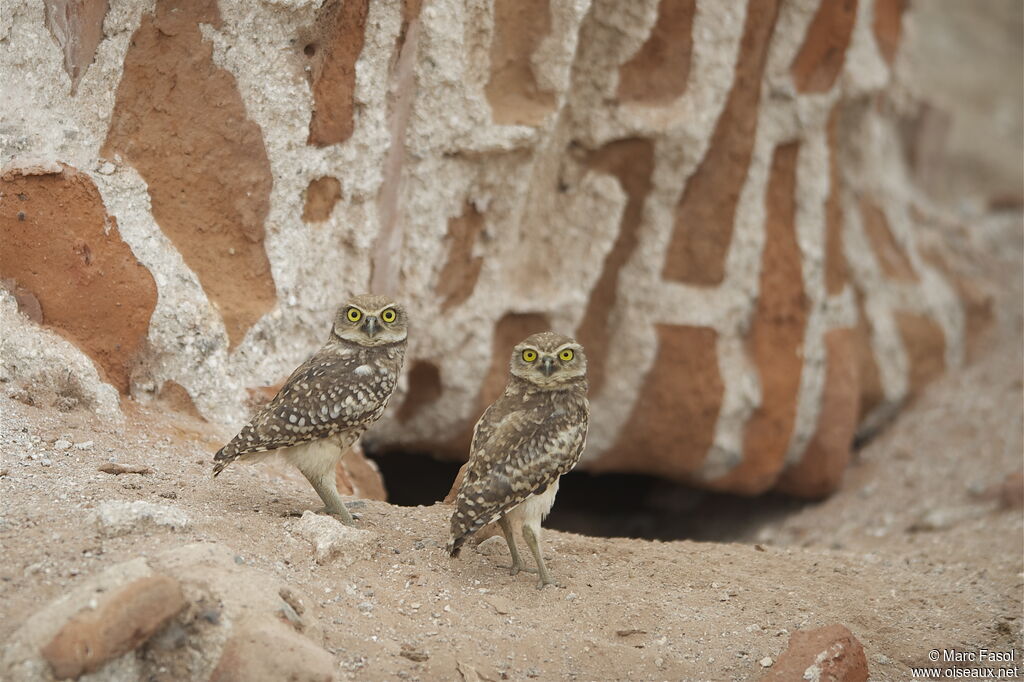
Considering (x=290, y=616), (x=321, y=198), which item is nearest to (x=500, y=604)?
(x=290, y=616)

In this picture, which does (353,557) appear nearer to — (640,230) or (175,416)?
(175,416)

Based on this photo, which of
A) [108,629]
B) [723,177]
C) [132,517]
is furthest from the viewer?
[723,177]

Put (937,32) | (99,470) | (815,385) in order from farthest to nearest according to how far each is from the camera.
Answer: (937,32)
(815,385)
(99,470)

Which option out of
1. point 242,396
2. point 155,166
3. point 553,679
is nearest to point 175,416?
point 242,396

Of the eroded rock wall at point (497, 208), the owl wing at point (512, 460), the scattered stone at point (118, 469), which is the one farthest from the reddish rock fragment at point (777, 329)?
the scattered stone at point (118, 469)

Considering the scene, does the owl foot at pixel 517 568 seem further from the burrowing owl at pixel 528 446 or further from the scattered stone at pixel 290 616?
the scattered stone at pixel 290 616

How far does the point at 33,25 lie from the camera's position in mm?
5031

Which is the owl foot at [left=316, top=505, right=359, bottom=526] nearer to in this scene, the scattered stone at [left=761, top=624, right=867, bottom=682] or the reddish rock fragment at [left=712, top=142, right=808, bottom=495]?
the scattered stone at [left=761, top=624, right=867, bottom=682]

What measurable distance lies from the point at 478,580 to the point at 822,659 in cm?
131

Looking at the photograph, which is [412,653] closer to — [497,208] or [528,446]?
[528,446]

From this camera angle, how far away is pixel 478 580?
4352 mm

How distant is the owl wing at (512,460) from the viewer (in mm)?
4191

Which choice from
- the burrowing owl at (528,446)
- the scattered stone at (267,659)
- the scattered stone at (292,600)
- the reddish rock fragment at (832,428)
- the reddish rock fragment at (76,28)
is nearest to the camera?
the scattered stone at (267,659)

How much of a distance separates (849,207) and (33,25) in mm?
6378
